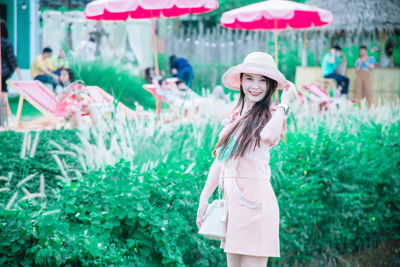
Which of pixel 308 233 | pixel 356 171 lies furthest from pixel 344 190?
pixel 308 233

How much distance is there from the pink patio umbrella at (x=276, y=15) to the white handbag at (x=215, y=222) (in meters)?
5.16

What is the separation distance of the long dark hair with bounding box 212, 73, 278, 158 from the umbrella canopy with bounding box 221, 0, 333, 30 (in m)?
5.85

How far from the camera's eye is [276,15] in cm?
870

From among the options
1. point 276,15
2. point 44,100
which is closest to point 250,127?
point 276,15

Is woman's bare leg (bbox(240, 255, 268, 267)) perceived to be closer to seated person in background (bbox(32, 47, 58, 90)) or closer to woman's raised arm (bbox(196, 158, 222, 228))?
woman's raised arm (bbox(196, 158, 222, 228))

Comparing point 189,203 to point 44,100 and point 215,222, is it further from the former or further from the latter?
point 44,100

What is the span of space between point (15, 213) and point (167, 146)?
2530 millimetres

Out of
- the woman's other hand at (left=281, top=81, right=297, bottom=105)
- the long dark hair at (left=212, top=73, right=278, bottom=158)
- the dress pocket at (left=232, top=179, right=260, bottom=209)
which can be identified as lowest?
the dress pocket at (left=232, top=179, right=260, bottom=209)

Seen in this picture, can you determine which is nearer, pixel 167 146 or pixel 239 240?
pixel 239 240

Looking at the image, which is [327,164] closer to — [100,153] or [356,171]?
[356,171]

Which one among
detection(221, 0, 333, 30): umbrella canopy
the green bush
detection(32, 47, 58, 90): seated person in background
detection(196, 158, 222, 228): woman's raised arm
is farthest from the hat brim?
detection(32, 47, 58, 90): seated person in background

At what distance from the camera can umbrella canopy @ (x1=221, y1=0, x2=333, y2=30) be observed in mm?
8750

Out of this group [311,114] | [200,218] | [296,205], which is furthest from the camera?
[311,114]

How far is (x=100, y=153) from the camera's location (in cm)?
464
